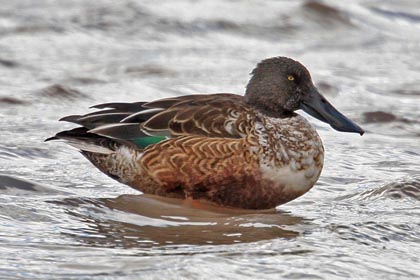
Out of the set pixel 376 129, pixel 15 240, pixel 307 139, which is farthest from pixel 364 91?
pixel 15 240

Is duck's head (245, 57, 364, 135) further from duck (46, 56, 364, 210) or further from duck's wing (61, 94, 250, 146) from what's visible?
duck's wing (61, 94, 250, 146)

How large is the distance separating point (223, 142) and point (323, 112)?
0.85 metres

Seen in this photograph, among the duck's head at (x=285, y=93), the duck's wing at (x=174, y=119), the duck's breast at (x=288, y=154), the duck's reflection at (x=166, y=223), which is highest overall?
the duck's head at (x=285, y=93)

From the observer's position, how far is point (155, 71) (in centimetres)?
1358

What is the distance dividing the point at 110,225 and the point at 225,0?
9492mm

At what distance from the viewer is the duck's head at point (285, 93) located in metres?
8.83

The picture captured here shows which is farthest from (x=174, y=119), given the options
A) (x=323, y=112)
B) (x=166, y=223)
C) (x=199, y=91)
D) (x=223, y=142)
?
(x=199, y=91)

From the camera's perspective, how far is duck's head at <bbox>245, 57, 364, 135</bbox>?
29.0ft

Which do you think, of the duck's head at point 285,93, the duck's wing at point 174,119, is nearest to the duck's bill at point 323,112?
the duck's head at point 285,93

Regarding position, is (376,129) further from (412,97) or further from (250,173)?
(250,173)

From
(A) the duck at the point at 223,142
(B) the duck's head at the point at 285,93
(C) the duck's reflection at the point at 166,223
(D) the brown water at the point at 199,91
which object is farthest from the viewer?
(B) the duck's head at the point at 285,93

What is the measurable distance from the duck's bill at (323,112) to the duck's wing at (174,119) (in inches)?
17.9

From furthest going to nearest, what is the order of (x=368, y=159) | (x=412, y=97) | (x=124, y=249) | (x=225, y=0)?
(x=225, y=0), (x=412, y=97), (x=368, y=159), (x=124, y=249)

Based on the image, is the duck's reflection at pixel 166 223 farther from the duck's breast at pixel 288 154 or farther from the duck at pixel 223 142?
the duck's breast at pixel 288 154
